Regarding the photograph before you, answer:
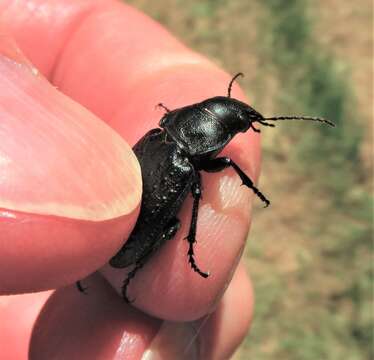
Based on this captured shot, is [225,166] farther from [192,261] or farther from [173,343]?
[173,343]

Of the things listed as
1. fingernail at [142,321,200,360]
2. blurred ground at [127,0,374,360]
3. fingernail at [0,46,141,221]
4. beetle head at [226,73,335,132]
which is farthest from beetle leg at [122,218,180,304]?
blurred ground at [127,0,374,360]

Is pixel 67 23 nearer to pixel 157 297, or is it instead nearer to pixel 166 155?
pixel 166 155

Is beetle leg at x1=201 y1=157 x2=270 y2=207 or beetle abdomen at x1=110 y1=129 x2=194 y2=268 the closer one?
beetle abdomen at x1=110 y1=129 x2=194 y2=268

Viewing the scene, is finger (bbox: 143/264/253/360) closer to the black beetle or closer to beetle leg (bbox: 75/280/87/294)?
the black beetle

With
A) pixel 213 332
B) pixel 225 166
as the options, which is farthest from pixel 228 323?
pixel 225 166

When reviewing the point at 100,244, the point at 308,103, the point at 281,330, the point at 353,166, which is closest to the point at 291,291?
the point at 281,330

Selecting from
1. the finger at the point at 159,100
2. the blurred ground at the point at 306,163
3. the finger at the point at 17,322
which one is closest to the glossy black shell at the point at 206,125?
the finger at the point at 159,100

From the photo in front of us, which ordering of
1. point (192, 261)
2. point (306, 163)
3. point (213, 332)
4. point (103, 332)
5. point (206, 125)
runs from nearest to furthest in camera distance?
point (192, 261), point (103, 332), point (206, 125), point (213, 332), point (306, 163)
